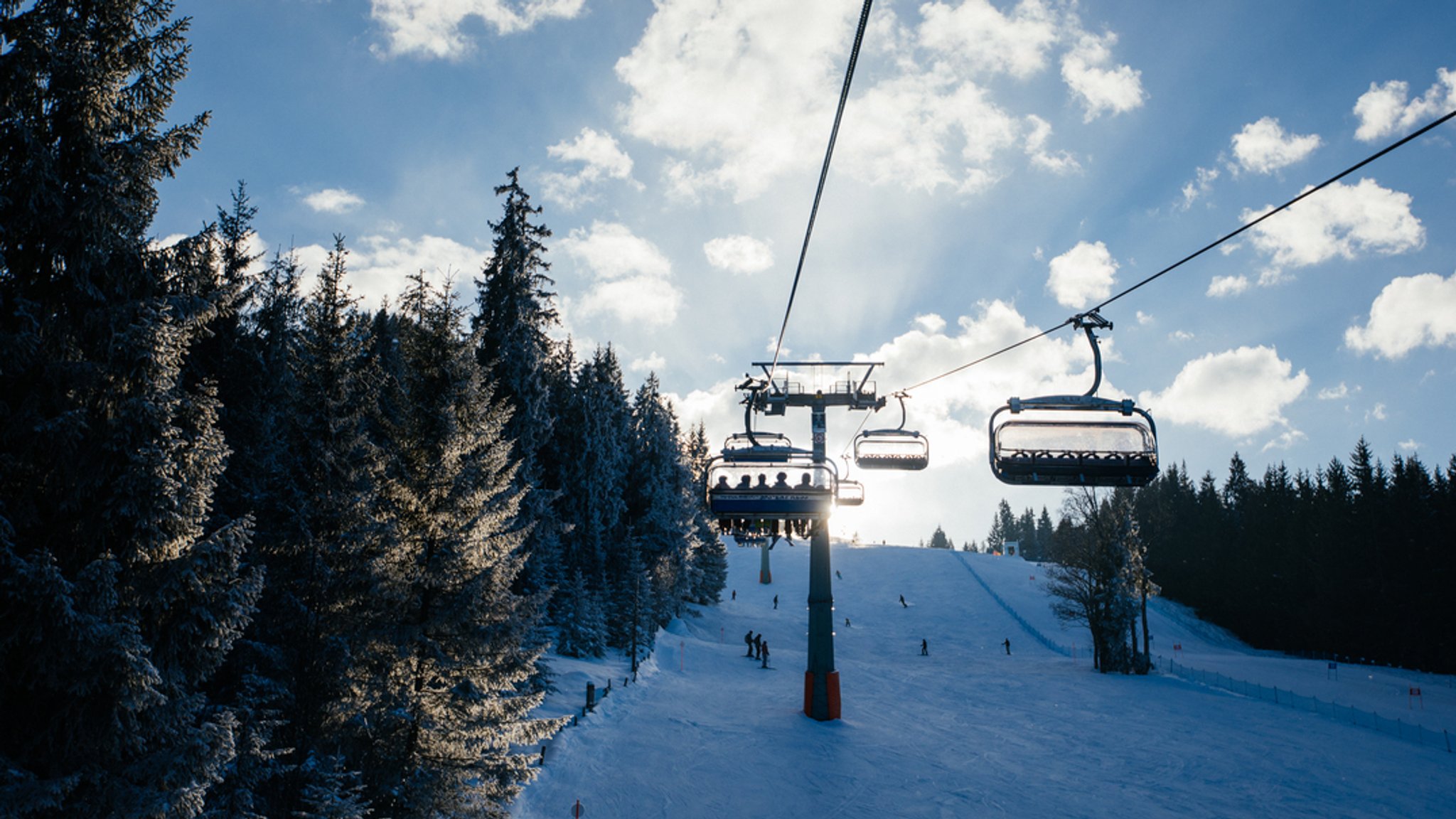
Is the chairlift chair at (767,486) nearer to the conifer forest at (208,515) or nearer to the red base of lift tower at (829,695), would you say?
the conifer forest at (208,515)

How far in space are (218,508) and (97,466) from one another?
801 centimetres

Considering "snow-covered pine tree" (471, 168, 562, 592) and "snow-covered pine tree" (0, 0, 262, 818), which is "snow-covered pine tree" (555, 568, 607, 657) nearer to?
"snow-covered pine tree" (471, 168, 562, 592)

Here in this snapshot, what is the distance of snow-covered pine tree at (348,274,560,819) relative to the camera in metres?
12.2

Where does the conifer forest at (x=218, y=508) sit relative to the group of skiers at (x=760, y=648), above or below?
above

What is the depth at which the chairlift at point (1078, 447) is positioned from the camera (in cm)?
1057

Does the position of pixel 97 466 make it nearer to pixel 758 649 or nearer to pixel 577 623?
pixel 577 623

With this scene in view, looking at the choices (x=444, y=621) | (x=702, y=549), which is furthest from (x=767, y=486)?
(x=702, y=549)

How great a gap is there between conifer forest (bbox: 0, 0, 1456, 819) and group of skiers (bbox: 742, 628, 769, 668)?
55.7ft

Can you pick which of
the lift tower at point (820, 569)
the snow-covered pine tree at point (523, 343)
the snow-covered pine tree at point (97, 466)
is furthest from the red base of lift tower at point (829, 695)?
the snow-covered pine tree at point (97, 466)

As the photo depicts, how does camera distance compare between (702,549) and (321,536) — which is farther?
(702,549)

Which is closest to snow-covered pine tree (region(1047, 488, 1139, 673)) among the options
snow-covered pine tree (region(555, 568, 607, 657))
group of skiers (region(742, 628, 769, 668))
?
group of skiers (region(742, 628, 769, 668))

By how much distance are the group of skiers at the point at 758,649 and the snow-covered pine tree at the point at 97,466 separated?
33.6 m

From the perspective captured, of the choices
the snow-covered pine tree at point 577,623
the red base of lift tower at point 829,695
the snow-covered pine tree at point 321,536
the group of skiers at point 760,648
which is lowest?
the group of skiers at point 760,648

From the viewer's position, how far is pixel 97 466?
25.0 feet
